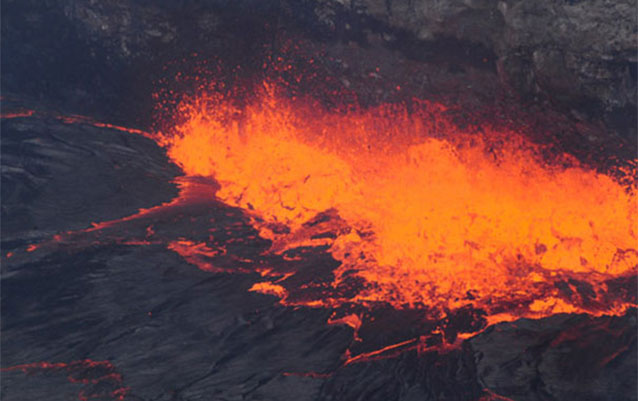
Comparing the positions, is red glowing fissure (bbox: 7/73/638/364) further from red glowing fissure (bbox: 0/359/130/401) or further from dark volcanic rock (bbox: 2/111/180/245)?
red glowing fissure (bbox: 0/359/130/401)

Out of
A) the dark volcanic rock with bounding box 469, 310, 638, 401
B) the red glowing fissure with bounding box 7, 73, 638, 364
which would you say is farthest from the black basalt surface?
the red glowing fissure with bounding box 7, 73, 638, 364

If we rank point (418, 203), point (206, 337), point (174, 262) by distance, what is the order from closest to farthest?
point (206, 337)
point (174, 262)
point (418, 203)

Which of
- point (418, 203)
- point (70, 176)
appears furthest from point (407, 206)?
point (70, 176)

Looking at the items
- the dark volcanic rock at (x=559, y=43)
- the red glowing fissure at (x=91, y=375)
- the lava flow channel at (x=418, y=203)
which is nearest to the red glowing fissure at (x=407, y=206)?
the lava flow channel at (x=418, y=203)

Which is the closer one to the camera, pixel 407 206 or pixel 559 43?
pixel 559 43

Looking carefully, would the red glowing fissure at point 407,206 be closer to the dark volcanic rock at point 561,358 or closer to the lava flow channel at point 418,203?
the lava flow channel at point 418,203

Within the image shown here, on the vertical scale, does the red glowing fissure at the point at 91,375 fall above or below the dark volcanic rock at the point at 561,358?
below

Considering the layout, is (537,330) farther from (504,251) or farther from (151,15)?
(151,15)

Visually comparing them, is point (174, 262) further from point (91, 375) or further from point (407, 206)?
point (407, 206)

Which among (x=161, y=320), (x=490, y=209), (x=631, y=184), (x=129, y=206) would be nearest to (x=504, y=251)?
(x=490, y=209)
